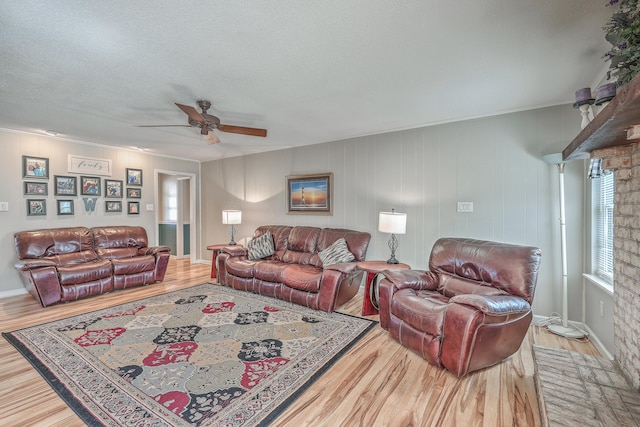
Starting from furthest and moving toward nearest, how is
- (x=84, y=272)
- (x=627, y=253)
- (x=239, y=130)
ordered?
(x=84, y=272), (x=239, y=130), (x=627, y=253)

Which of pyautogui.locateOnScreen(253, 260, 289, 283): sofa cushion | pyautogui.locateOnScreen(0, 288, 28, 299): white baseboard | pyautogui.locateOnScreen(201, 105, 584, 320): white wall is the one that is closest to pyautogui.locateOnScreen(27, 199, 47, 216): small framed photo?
pyautogui.locateOnScreen(0, 288, 28, 299): white baseboard

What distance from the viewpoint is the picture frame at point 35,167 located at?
4270mm

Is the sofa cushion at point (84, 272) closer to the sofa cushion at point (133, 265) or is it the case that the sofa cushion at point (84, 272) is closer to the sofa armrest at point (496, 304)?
the sofa cushion at point (133, 265)

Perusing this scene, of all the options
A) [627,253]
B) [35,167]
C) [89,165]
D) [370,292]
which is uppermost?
[89,165]

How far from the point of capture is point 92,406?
1795mm

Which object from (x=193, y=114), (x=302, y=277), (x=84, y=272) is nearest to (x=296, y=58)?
(x=193, y=114)

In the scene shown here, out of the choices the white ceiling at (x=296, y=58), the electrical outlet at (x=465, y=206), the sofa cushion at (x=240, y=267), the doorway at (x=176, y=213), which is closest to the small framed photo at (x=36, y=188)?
the white ceiling at (x=296, y=58)

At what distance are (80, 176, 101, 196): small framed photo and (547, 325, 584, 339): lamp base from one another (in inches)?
268

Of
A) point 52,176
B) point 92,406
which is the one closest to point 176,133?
point 52,176

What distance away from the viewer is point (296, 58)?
7.03ft

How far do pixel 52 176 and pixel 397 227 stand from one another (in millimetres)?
5368

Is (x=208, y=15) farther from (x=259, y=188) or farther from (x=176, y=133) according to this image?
(x=259, y=188)

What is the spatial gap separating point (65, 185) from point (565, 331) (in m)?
7.02

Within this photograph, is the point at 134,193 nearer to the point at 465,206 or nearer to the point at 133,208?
the point at 133,208
